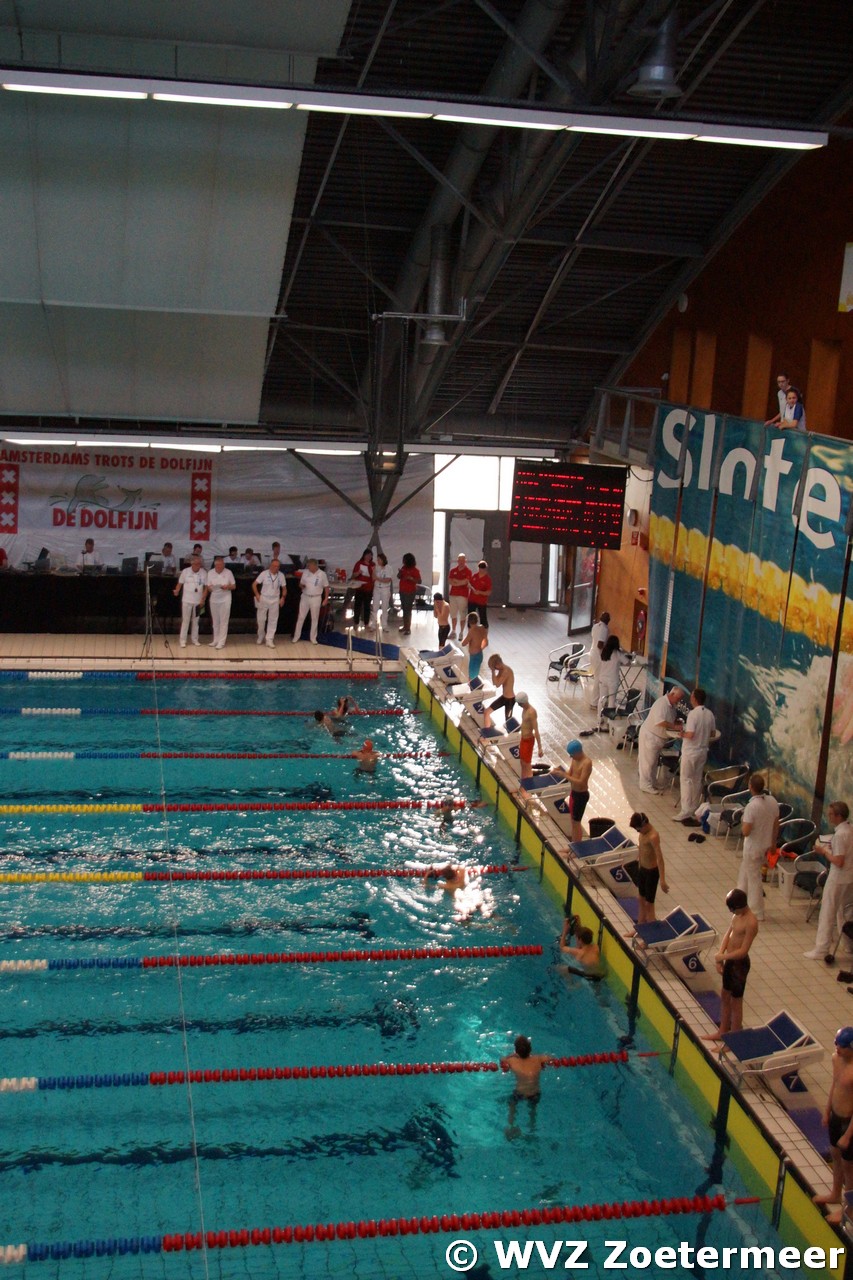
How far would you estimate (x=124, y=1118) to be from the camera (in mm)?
6566

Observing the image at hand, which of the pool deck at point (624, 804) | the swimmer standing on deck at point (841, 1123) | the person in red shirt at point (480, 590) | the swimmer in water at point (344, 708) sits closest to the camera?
the swimmer standing on deck at point (841, 1123)

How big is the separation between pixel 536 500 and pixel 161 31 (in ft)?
21.3

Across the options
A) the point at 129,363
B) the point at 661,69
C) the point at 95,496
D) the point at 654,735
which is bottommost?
the point at 654,735

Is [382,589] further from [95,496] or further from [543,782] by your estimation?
[543,782]

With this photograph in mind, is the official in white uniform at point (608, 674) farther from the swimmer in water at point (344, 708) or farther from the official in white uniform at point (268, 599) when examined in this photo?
the official in white uniform at point (268, 599)

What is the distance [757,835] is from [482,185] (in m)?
6.83

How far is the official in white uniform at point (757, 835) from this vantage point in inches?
338

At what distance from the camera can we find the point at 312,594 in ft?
53.5

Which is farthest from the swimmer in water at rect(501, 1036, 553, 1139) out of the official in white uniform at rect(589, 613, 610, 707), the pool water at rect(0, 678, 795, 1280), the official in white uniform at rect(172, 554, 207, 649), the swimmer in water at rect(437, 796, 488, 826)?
the official in white uniform at rect(172, 554, 207, 649)

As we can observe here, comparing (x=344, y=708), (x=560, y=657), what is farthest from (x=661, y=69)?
(x=560, y=657)

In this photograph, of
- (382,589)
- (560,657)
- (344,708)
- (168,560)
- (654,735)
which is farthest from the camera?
(168,560)

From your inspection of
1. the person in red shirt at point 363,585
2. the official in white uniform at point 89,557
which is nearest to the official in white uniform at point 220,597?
the person in red shirt at point 363,585

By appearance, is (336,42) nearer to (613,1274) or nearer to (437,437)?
(437,437)

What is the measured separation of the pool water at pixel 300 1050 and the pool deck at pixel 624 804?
23.6 inches
